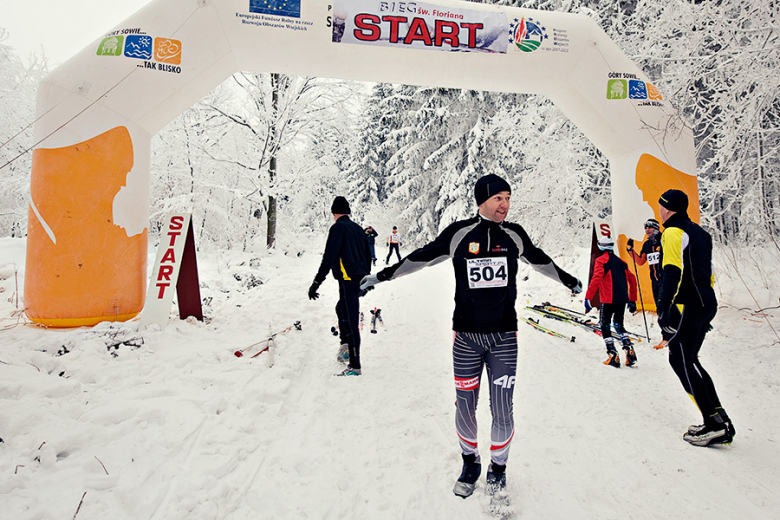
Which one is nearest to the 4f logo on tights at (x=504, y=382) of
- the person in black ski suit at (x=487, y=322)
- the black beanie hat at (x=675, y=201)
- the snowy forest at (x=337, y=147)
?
the person in black ski suit at (x=487, y=322)

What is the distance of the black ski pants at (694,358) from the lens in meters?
3.44

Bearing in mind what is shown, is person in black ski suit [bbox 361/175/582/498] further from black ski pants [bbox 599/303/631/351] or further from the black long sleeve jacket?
black ski pants [bbox 599/303/631/351]

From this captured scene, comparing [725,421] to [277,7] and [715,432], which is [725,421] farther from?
[277,7]

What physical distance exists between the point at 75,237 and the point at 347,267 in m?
4.17

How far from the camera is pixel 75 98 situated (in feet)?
19.6

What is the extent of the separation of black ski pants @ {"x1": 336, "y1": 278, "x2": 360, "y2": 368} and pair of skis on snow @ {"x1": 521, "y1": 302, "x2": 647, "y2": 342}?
3871 millimetres

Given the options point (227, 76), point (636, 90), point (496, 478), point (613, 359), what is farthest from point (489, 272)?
point (636, 90)

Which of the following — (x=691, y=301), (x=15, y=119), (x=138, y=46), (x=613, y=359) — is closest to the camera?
(x=691, y=301)

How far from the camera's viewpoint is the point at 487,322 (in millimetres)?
2746

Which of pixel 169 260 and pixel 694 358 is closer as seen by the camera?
pixel 694 358

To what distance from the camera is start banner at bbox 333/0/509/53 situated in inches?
273

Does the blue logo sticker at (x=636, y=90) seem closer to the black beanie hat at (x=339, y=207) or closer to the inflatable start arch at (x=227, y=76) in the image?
the inflatable start arch at (x=227, y=76)

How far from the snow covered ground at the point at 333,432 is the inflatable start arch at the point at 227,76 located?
116 centimetres

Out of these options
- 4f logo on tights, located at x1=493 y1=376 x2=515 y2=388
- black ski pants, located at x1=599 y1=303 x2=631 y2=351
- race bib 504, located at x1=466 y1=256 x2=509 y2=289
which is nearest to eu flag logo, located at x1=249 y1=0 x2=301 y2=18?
race bib 504, located at x1=466 y1=256 x2=509 y2=289
